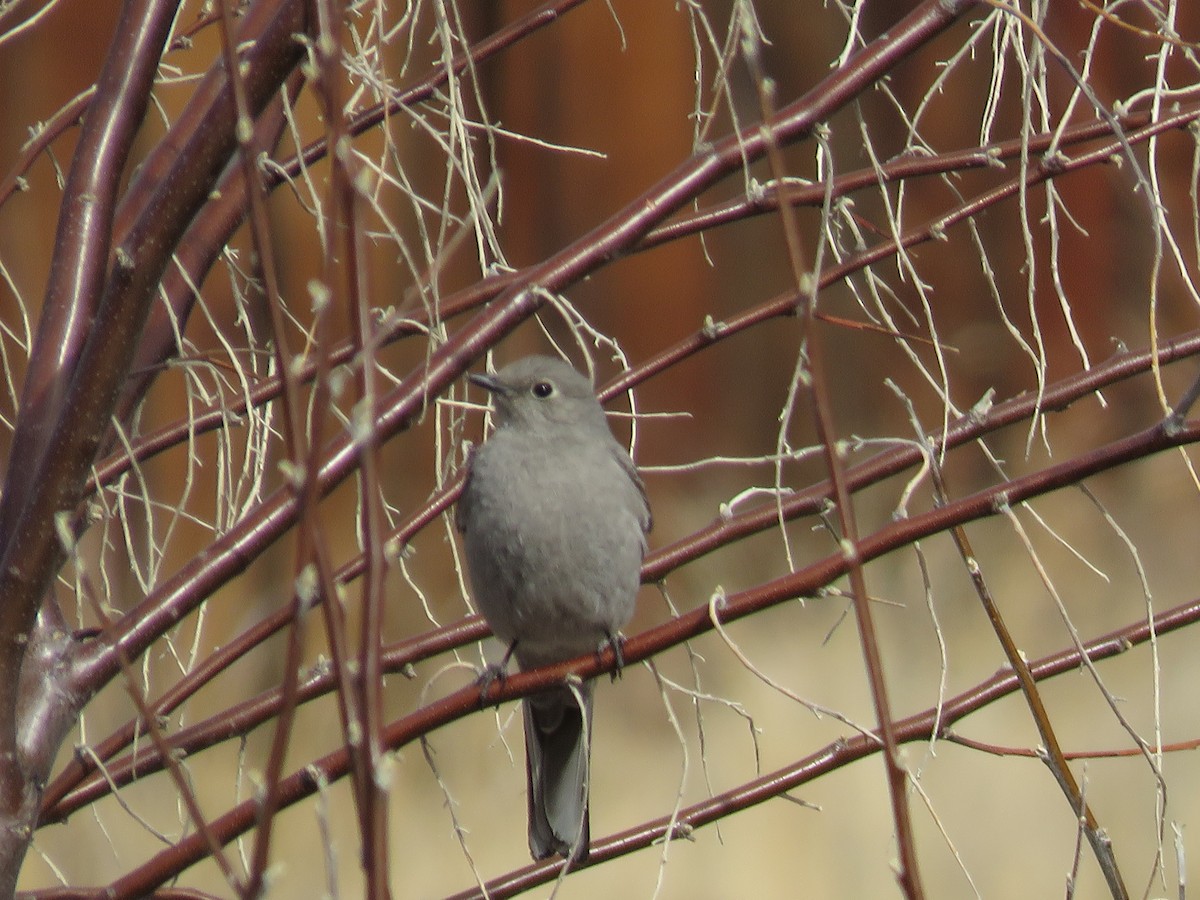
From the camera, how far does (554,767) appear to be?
9.01ft

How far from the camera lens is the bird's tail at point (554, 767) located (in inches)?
102

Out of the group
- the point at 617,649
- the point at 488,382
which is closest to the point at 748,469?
the point at 488,382

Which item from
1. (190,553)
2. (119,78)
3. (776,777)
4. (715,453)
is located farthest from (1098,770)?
(119,78)

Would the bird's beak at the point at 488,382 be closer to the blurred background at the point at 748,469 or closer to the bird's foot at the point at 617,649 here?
the bird's foot at the point at 617,649

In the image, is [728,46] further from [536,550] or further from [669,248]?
[669,248]

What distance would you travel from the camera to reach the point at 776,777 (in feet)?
5.86

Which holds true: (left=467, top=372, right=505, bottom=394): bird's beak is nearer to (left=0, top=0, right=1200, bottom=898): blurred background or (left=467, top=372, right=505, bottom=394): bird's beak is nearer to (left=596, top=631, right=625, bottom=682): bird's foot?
(left=596, top=631, right=625, bottom=682): bird's foot

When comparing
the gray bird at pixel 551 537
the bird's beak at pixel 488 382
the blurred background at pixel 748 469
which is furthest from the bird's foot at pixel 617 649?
the blurred background at pixel 748 469

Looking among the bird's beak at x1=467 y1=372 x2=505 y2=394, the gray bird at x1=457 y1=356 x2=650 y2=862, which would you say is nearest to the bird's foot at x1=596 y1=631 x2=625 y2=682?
the gray bird at x1=457 y1=356 x2=650 y2=862

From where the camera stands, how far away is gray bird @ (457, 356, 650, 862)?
2531 millimetres

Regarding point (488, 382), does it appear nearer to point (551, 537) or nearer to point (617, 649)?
point (551, 537)

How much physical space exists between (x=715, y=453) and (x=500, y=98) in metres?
1.04

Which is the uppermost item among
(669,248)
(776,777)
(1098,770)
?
(669,248)

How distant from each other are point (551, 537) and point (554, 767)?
50cm
